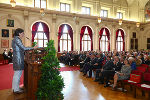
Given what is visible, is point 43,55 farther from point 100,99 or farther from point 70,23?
point 70,23

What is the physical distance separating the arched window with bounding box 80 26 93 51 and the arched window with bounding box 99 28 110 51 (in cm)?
168

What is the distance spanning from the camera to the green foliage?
2926 millimetres

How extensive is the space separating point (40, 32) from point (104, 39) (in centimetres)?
915

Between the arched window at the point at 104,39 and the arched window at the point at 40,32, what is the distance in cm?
766

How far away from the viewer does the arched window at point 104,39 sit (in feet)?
59.2

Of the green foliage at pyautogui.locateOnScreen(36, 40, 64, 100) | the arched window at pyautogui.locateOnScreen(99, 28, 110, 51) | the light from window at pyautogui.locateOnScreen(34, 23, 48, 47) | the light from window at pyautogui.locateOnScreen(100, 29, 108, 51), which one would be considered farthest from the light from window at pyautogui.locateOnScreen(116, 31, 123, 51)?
the green foliage at pyautogui.locateOnScreen(36, 40, 64, 100)

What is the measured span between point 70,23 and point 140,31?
12.7 meters

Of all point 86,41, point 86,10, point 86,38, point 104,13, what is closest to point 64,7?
point 86,10

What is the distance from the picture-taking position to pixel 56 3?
1484cm

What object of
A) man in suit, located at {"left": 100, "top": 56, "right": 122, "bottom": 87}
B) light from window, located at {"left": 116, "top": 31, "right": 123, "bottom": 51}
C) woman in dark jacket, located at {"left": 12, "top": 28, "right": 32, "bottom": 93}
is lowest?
man in suit, located at {"left": 100, "top": 56, "right": 122, "bottom": 87}

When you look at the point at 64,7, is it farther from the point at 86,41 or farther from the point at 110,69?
the point at 110,69

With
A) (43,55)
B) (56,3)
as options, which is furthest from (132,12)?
(43,55)

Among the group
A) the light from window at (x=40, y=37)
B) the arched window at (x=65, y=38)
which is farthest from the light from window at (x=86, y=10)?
the light from window at (x=40, y=37)

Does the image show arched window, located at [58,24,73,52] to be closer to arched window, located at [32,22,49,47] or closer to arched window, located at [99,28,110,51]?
arched window, located at [32,22,49,47]
